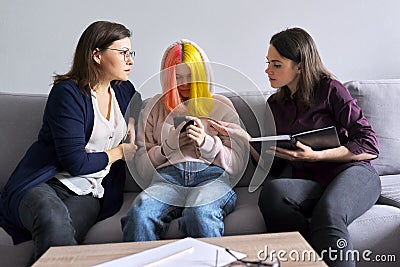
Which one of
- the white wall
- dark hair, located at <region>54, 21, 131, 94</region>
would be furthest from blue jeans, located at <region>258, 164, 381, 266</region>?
the white wall

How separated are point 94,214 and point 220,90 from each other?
1.86ft

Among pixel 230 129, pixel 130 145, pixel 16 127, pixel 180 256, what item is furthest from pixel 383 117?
pixel 16 127

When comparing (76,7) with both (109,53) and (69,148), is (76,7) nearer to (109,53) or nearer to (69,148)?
(109,53)

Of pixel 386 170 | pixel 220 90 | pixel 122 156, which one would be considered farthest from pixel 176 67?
pixel 386 170

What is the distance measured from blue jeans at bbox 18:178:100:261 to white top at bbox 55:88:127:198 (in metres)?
0.02

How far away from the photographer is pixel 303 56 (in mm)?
1860

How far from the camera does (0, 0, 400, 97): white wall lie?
2.41 metres

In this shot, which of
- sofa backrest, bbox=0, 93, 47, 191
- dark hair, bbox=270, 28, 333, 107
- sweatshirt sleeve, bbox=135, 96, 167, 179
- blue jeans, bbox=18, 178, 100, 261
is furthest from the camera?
sofa backrest, bbox=0, 93, 47, 191

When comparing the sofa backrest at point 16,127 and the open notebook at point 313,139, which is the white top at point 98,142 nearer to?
the sofa backrest at point 16,127

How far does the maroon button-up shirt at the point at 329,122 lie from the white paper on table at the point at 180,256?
0.74 metres

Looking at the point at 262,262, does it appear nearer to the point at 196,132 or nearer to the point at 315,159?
the point at 196,132

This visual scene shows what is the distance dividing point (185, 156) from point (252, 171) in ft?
1.30

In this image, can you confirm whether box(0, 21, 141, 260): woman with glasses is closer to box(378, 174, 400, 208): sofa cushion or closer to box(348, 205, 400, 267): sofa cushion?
box(348, 205, 400, 267): sofa cushion

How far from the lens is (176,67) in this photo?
5.20 ft
